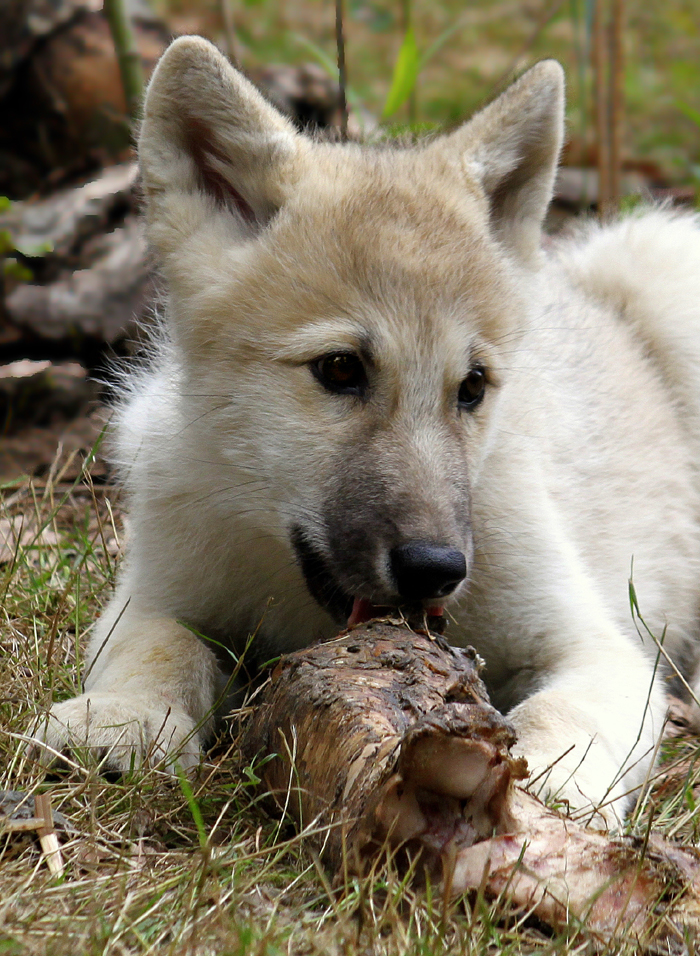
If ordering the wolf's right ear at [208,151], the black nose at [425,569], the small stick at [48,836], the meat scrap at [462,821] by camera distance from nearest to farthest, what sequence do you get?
the meat scrap at [462,821]
the small stick at [48,836]
the black nose at [425,569]
the wolf's right ear at [208,151]

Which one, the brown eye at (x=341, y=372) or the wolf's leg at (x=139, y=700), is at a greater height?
the brown eye at (x=341, y=372)

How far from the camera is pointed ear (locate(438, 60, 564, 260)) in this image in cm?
339

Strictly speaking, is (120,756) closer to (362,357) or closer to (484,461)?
(362,357)

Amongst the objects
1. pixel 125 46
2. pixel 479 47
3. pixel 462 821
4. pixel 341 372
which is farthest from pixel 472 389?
pixel 479 47

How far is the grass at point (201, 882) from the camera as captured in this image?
2.02 m

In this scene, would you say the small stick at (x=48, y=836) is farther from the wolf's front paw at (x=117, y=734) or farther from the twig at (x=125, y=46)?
the twig at (x=125, y=46)

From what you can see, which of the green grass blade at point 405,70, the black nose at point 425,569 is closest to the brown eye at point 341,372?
the black nose at point 425,569

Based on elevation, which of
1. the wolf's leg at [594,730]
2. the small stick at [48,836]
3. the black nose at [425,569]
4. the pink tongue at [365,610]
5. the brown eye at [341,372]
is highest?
the brown eye at [341,372]

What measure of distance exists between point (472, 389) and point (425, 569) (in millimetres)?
738

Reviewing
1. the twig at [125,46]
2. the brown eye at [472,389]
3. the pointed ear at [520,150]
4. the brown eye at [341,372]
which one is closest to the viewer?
the brown eye at [341,372]

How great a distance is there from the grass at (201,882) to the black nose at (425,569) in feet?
1.89

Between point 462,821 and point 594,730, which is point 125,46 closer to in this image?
point 594,730

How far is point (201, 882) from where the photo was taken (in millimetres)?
2154

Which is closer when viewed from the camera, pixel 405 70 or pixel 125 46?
pixel 405 70
